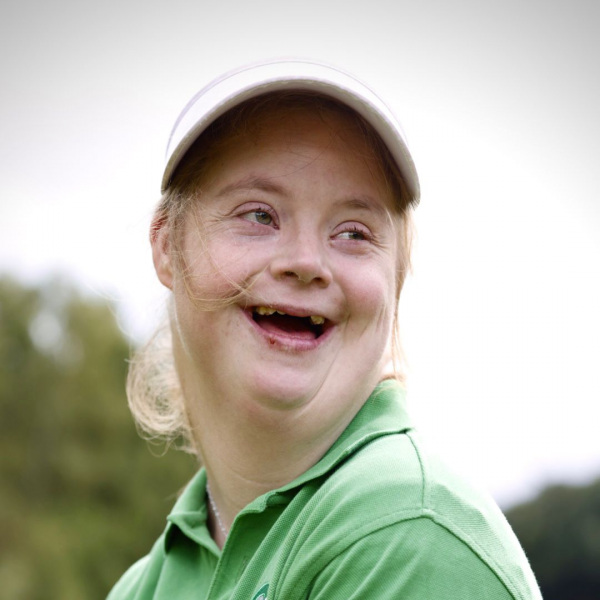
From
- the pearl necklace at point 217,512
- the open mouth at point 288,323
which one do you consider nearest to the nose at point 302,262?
the open mouth at point 288,323

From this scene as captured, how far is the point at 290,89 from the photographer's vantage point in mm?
2439

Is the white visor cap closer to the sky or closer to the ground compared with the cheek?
closer to the sky

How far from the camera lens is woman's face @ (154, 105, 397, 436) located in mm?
2350

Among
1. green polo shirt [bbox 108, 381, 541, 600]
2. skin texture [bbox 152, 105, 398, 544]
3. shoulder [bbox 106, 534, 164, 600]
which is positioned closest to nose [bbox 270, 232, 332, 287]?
skin texture [bbox 152, 105, 398, 544]

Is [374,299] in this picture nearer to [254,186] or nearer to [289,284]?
[289,284]

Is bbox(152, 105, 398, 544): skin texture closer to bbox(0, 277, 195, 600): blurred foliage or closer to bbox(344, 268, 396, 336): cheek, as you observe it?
bbox(344, 268, 396, 336): cheek

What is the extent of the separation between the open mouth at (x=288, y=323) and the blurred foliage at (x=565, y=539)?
8.56m

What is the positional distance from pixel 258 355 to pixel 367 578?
0.75 metres

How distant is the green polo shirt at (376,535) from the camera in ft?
5.87

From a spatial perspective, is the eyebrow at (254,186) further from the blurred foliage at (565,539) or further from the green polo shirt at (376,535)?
the blurred foliage at (565,539)

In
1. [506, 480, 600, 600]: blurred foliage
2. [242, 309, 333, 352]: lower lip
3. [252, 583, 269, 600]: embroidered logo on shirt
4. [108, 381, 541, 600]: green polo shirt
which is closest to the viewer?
[108, 381, 541, 600]: green polo shirt

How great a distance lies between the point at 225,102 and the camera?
2.40 metres

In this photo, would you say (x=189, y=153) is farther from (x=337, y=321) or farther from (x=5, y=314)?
(x=5, y=314)

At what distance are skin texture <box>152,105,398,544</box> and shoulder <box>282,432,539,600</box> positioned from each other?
1.27ft
